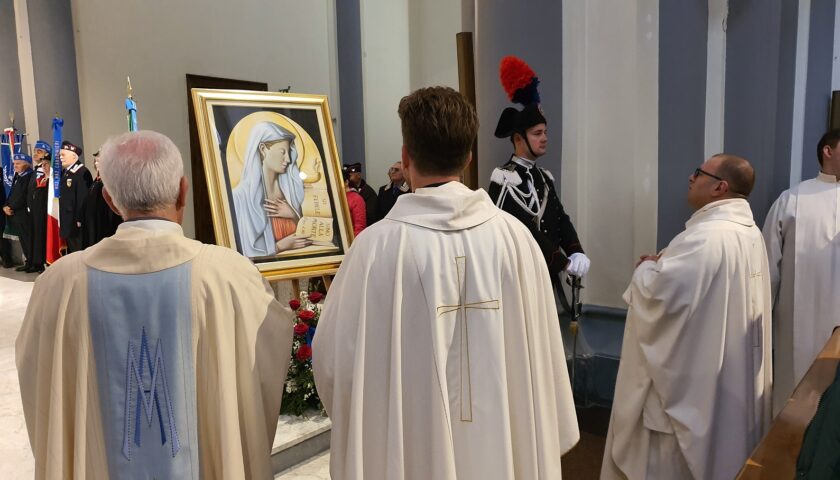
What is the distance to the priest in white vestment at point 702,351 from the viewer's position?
9.00 feet

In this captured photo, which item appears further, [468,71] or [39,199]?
[39,199]

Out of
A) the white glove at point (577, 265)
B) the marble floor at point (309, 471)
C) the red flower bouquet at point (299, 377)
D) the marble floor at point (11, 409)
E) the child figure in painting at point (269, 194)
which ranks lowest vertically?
the marble floor at point (309, 471)

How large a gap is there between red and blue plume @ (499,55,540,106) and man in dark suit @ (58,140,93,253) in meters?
5.88

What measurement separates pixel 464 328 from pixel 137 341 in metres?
0.91

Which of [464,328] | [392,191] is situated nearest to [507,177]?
[464,328]

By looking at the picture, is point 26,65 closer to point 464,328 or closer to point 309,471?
point 309,471

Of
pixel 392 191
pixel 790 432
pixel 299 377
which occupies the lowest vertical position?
pixel 299 377

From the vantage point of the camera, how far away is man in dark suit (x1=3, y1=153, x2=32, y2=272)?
342 inches

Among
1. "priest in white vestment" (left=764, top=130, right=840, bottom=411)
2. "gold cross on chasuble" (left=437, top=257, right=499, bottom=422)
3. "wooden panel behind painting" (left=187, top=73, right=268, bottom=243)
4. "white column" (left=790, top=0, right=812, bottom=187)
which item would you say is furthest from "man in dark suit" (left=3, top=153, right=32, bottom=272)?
"white column" (left=790, top=0, right=812, bottom=187)

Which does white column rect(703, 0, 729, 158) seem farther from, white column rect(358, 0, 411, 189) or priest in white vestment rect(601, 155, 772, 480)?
white column rect(358, 0, 411, 189)

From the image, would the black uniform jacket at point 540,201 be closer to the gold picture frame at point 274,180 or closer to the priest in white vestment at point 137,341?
the gold picture frame at point 274,180

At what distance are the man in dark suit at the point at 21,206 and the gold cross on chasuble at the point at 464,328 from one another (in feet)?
29.4

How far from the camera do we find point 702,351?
2775mm

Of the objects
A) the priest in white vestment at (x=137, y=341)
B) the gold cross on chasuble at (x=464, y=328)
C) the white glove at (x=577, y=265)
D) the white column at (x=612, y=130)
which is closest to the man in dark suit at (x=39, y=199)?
the white column at (x=612, y=130)
